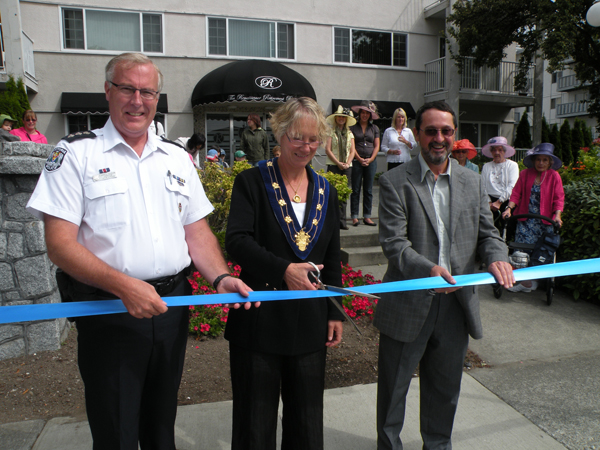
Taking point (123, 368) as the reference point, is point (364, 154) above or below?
above

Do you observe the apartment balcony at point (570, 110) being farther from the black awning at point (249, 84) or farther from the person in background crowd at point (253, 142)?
the person in background crowd at point (253, 142)

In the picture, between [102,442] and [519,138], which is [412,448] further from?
[519,138]

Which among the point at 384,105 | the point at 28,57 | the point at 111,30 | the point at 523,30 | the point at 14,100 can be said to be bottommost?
the point at 14,100

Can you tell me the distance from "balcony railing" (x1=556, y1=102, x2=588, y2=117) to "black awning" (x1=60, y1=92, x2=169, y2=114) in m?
51.3

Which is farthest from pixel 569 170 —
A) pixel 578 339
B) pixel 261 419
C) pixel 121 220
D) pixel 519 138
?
pixel 519 138

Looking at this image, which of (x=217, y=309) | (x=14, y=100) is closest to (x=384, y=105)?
(x=14, y=100)

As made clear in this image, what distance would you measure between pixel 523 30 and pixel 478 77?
236 cm

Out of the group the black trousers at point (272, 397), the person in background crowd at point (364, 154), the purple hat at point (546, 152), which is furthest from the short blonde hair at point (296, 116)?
the person in background crowd at point (364, 154)

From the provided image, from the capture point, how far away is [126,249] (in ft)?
5.90

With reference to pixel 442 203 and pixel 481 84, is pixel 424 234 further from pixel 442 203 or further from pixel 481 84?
pixel 481 84

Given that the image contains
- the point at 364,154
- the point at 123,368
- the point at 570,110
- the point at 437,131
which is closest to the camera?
the point at 123,368

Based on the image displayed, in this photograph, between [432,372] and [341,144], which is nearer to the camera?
[432,372]

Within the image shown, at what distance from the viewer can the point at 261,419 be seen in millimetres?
2217

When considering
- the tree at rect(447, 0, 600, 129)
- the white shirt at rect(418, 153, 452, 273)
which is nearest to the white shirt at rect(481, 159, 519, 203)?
the white shirt at rect(418, 153, 452, 273)
